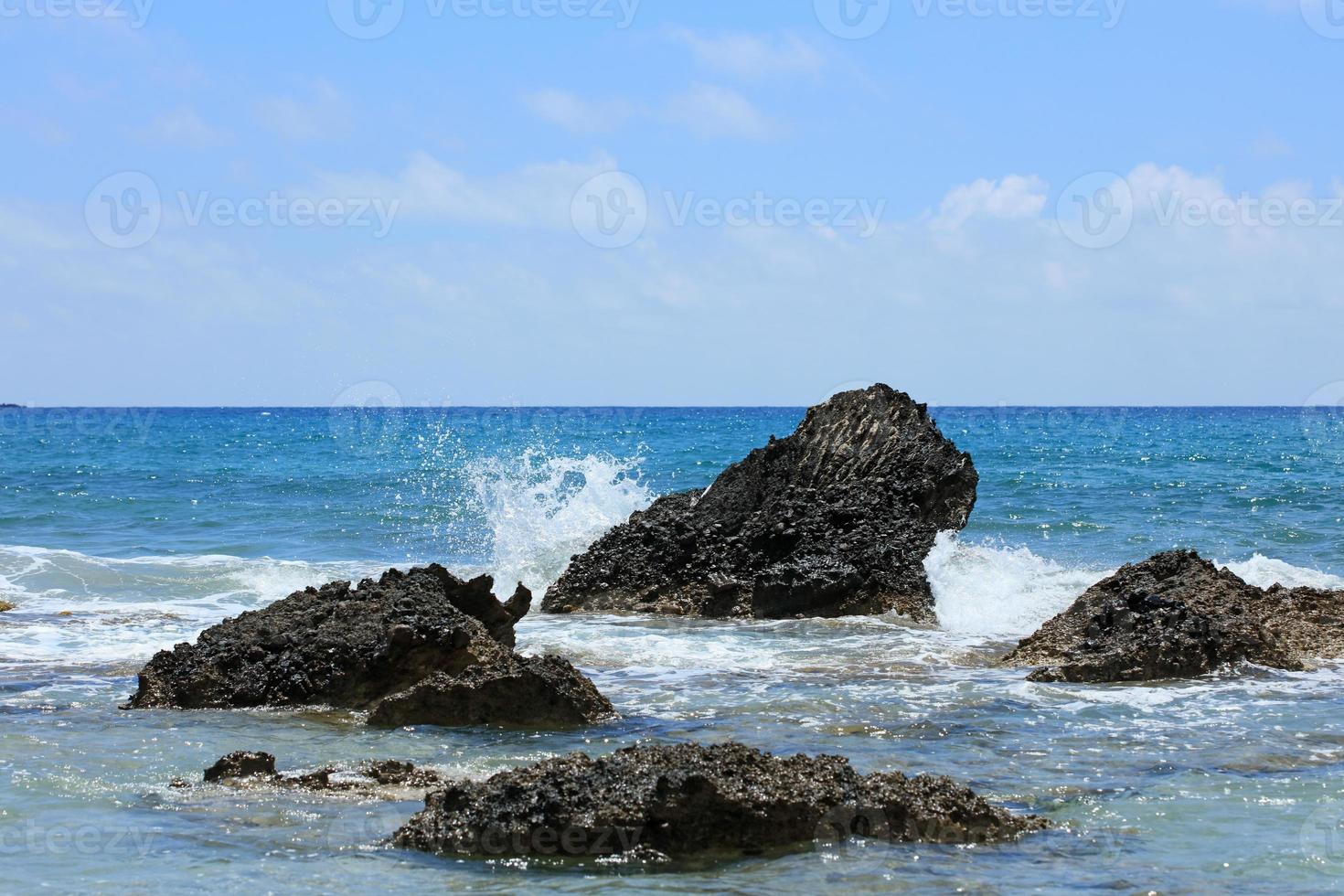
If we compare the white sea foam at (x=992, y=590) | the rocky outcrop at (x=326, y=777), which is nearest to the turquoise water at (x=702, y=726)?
the white sea foam at (x=992, y=590)

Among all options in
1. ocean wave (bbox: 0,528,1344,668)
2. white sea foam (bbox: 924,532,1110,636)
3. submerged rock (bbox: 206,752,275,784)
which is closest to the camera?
submerged rock (bbox: 206,752,275,784)

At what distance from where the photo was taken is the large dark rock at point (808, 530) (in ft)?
40.7

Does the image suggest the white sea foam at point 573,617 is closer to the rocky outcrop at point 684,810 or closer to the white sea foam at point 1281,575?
the white sea foam at point 1281,575

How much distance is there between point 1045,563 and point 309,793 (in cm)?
1261

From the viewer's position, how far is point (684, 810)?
16.9ft

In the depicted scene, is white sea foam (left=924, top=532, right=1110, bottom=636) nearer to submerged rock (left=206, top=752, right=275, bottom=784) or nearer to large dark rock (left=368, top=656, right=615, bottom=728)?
large dark rock (left=368, top=656, right=615, bottom=728)

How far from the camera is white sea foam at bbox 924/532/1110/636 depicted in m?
12.4

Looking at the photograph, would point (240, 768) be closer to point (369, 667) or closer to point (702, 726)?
point (369, 667)

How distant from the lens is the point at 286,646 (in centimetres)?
837

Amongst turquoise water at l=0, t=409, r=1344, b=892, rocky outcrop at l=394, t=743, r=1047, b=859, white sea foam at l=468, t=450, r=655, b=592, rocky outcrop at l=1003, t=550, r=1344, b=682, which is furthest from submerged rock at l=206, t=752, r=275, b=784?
white sea foam at l=468, t=450, r=655, b=592

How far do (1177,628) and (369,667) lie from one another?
5.27 m

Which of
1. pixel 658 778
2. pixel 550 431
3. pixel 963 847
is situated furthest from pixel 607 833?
pixel 550 431

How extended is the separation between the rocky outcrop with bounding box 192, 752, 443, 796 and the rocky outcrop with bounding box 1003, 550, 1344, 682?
4584 millimetres

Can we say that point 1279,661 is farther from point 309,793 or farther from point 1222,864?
point 309,793
